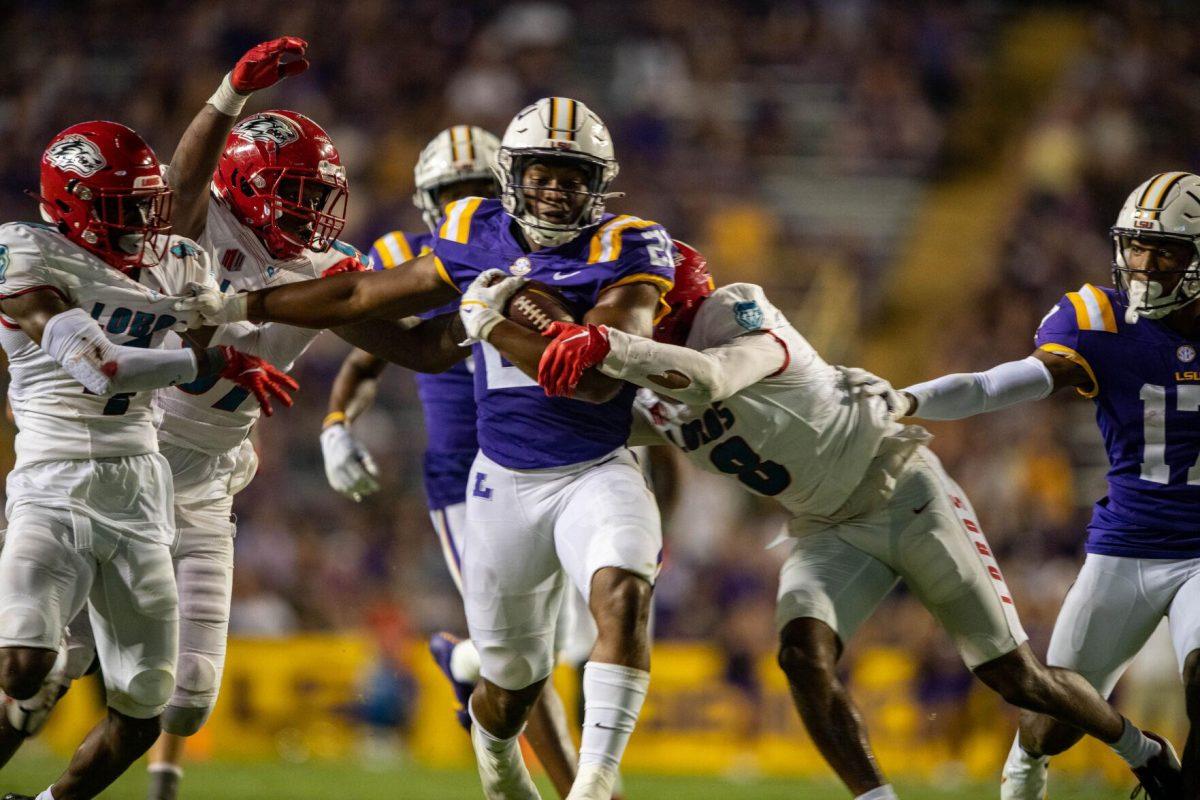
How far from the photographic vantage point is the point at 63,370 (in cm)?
451

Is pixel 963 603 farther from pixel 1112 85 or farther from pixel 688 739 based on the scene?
pixel 1112 85

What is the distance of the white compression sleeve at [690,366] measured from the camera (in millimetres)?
4191

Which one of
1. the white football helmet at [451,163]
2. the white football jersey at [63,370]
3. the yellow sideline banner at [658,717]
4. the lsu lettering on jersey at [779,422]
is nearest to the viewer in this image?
the white football jersey at [63,370]

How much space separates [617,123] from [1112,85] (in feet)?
15.3

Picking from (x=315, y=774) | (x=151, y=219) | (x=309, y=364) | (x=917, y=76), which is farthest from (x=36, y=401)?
(x=917, y=76)

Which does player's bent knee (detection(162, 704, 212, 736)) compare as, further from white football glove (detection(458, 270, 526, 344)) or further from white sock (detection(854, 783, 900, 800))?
white sock (detection(854, 783, 900, 800))

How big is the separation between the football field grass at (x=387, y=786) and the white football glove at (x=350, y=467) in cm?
178

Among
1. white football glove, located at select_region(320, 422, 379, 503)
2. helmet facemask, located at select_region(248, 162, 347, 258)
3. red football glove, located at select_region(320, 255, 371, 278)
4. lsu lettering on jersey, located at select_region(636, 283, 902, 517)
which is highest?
helmet facemask, located at select_region(248, 162, 347, 258)

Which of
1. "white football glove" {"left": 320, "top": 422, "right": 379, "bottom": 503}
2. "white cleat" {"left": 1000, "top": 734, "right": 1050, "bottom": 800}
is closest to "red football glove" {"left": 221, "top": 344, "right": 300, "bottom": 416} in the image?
"white football glove" {"left": 320, "top": 422, "right": 379, "bottom": 503}

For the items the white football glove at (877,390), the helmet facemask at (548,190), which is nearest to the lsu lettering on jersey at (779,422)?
the white football glove at (877,390)

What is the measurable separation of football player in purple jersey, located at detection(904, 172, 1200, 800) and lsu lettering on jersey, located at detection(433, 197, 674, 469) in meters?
1.03

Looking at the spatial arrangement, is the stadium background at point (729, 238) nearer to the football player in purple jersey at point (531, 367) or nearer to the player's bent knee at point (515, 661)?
the player's bent knee at point (515, 661)

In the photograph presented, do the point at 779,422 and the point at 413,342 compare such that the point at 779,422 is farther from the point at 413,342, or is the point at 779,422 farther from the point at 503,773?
the point at 503,773

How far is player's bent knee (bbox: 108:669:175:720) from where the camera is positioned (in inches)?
178
